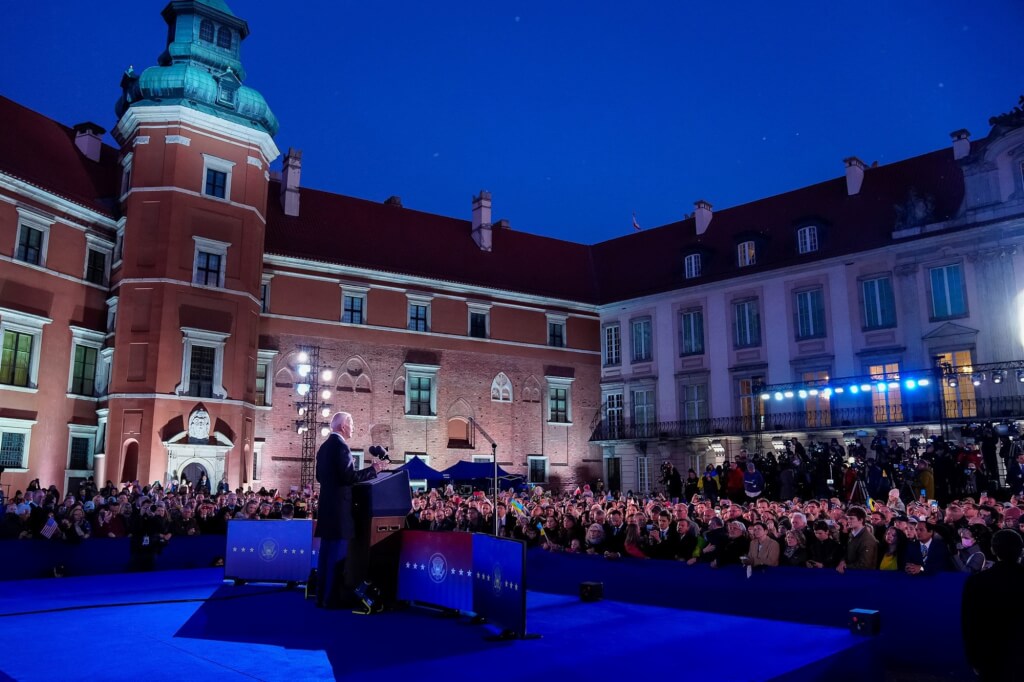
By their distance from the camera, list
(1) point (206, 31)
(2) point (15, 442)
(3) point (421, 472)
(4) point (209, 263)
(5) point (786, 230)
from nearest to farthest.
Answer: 1. (2) point (15, 442)
2. (4) point (209, 263)
3. (3) point (421, 472)
4. (1) point (206, 31)
5. (5) point (786, 230)

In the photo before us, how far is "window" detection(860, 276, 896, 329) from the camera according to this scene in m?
32.9

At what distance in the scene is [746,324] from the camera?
37562mm

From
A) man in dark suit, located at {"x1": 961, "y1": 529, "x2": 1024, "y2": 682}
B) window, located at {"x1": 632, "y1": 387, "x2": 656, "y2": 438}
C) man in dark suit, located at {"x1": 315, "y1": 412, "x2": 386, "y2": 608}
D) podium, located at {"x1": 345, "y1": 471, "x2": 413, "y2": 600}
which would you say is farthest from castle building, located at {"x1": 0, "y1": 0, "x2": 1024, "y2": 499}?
man in dark suit, located at {"x1": 961, "y1": 529, "x2": 1024, "y2": 682}

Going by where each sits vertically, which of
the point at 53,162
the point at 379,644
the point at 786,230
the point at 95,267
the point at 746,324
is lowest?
the point at 379,644

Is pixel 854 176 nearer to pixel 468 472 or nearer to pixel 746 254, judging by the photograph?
pixel 746 254

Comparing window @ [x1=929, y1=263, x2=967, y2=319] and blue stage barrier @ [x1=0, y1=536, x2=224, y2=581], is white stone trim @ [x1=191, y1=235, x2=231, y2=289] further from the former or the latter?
window @ [x1=929, y1=263, x2=967, y2=319]

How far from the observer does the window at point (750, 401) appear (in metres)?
35.6

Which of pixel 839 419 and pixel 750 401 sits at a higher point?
pixel 750 401

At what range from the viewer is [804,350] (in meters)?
35.2

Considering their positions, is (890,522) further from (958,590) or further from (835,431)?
(835,431)

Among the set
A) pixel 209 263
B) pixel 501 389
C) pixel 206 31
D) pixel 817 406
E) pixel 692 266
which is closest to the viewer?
pixel 209 263

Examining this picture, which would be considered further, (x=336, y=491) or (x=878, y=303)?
(x=878, y=303)

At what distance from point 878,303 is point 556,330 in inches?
646

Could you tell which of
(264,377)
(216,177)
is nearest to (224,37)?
(216,177)
